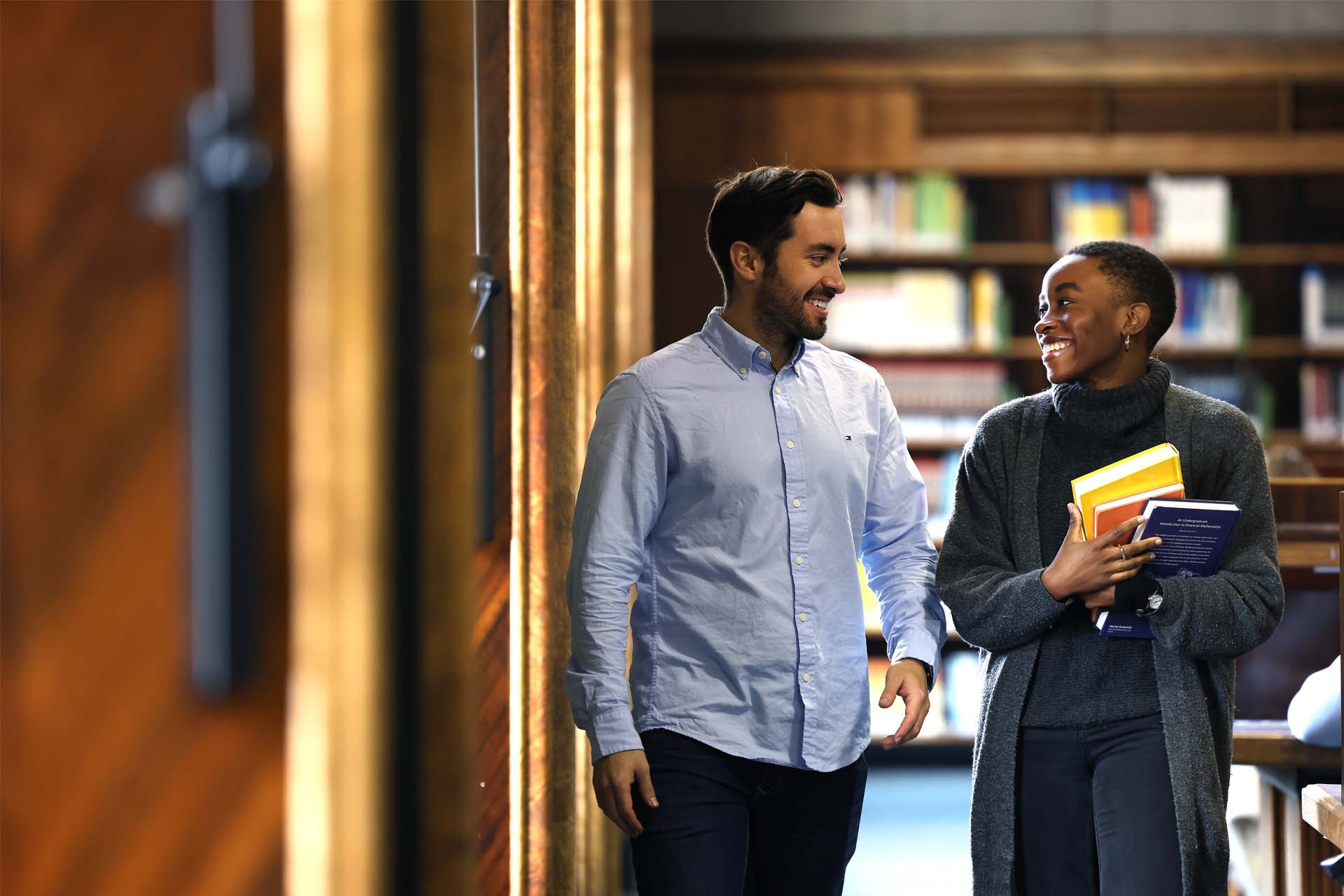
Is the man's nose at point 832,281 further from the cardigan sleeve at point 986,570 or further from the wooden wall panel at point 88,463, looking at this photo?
the wooden wall panel at point 88,463

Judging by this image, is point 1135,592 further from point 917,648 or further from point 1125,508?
point 917,648

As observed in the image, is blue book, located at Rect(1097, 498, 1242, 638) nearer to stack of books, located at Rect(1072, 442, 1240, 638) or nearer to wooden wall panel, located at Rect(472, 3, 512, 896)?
stack of books, located at Rect(1072, 442, 1240, 638)

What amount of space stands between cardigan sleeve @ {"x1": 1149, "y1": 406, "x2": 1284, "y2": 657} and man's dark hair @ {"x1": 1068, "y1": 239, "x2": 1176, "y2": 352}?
14 centimetres

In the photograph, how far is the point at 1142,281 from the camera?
177 cm

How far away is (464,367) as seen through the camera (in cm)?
76

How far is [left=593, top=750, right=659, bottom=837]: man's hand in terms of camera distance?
1563 millimetres

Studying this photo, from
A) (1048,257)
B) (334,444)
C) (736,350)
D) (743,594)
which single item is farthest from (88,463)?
(1048,257)

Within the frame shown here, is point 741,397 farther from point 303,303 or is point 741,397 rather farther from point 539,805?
point 303,303

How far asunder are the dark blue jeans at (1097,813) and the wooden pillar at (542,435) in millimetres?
813

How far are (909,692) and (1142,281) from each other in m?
0.62

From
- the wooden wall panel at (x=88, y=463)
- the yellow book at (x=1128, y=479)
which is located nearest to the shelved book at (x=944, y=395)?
the yellow book at (x=1128, y=479)

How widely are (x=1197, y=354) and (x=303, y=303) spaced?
525 centimetres

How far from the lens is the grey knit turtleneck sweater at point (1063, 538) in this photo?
5.46ft

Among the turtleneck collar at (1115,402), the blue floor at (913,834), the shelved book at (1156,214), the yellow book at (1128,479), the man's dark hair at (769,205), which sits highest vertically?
the shelved book at (1156,214)
